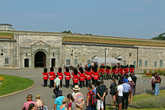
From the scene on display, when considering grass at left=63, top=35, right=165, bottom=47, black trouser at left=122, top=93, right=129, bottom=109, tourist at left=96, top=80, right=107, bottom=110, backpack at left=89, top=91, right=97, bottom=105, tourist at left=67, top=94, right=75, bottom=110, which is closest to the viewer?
tourist at left=67, top=94, right=75, bottom=110

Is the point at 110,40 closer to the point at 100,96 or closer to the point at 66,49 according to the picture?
the point at 66,49

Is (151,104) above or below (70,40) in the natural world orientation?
below

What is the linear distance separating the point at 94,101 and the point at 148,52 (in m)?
39.2

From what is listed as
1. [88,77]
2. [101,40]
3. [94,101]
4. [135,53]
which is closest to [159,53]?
[135,53]

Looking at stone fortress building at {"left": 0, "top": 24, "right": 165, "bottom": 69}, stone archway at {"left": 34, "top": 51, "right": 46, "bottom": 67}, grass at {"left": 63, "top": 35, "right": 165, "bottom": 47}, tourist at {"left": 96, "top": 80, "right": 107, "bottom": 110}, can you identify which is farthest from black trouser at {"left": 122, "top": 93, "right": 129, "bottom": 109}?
stone archway at {"left": 34, "top": 51, "right": 46, "bottom": 67}

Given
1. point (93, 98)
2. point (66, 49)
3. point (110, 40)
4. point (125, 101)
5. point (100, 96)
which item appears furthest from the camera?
point (110, 40)

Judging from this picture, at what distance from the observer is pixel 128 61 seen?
43.4 meters

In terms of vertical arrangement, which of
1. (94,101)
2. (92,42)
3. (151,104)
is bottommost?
(151,104)

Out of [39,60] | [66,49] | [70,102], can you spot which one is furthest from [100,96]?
[39,60]

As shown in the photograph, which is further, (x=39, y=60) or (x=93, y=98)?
(x=39, y=60)

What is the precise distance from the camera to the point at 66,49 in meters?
37.4

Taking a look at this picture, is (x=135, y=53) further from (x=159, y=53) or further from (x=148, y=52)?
(x=159, y=53)

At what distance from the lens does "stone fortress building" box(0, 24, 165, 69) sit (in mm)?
33781

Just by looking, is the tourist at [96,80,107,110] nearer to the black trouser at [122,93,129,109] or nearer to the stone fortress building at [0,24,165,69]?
the black trouser at [122,93,129,109]
